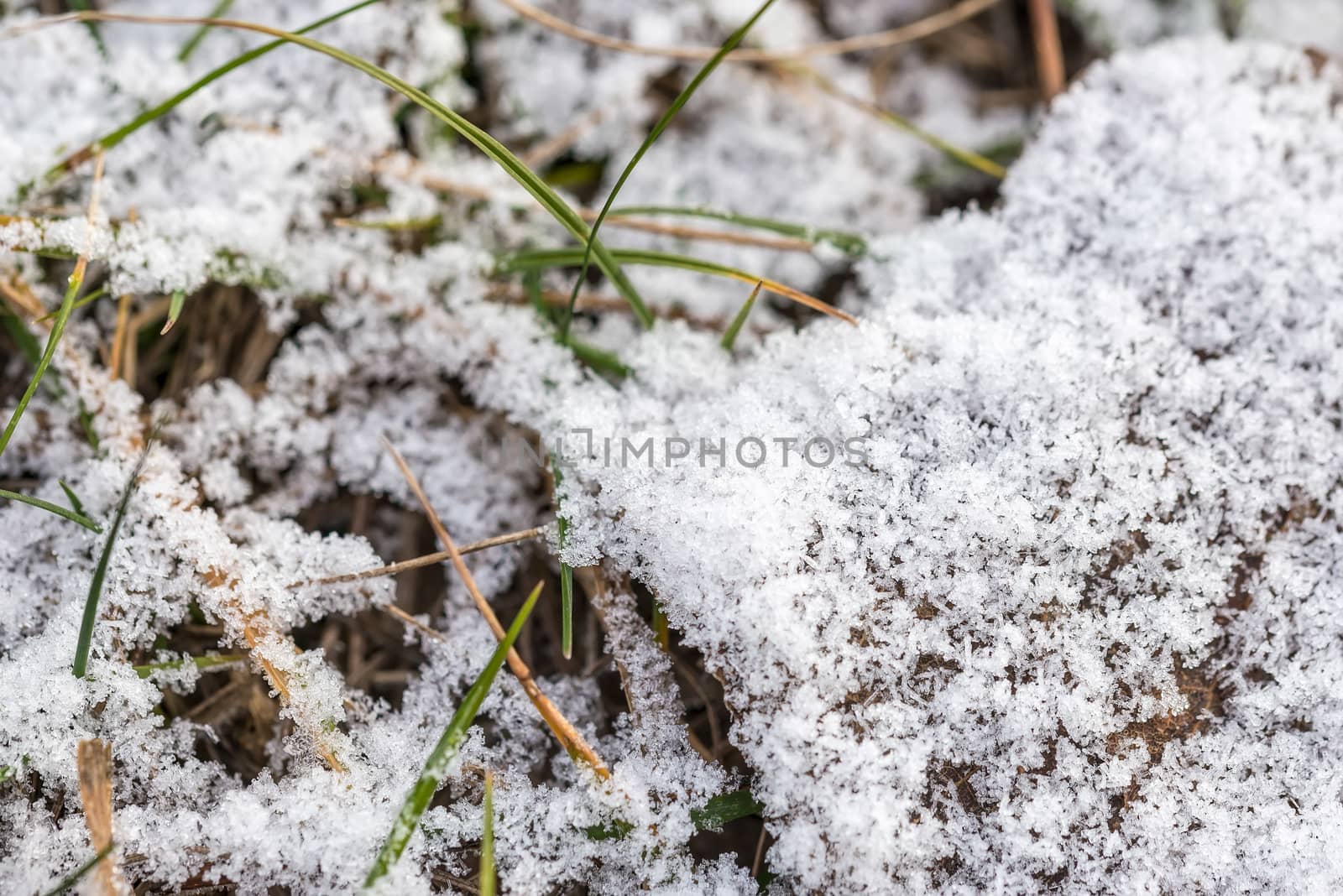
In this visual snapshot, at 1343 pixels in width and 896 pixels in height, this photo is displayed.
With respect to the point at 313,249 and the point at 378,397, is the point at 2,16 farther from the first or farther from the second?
the point at 378,397

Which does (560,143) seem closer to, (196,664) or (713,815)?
(196,664)

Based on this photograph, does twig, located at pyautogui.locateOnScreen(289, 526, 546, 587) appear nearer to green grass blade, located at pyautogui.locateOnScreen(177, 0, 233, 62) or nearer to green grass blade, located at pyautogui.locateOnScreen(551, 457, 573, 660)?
green grass blade, located at pyautogui.locateOnScreen(551, 457, 573, 660)

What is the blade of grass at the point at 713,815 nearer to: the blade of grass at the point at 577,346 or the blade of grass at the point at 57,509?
the blade of grass at the point at 577,346

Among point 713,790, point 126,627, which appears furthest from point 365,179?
point 713,790

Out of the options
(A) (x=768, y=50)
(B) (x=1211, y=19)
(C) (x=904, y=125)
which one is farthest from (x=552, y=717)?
(B) (x=1211, y=19)

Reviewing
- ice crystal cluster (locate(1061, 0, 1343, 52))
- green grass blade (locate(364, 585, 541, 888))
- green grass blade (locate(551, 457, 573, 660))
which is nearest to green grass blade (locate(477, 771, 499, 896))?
green grass blade (locate(364, 585, 541, 888))
